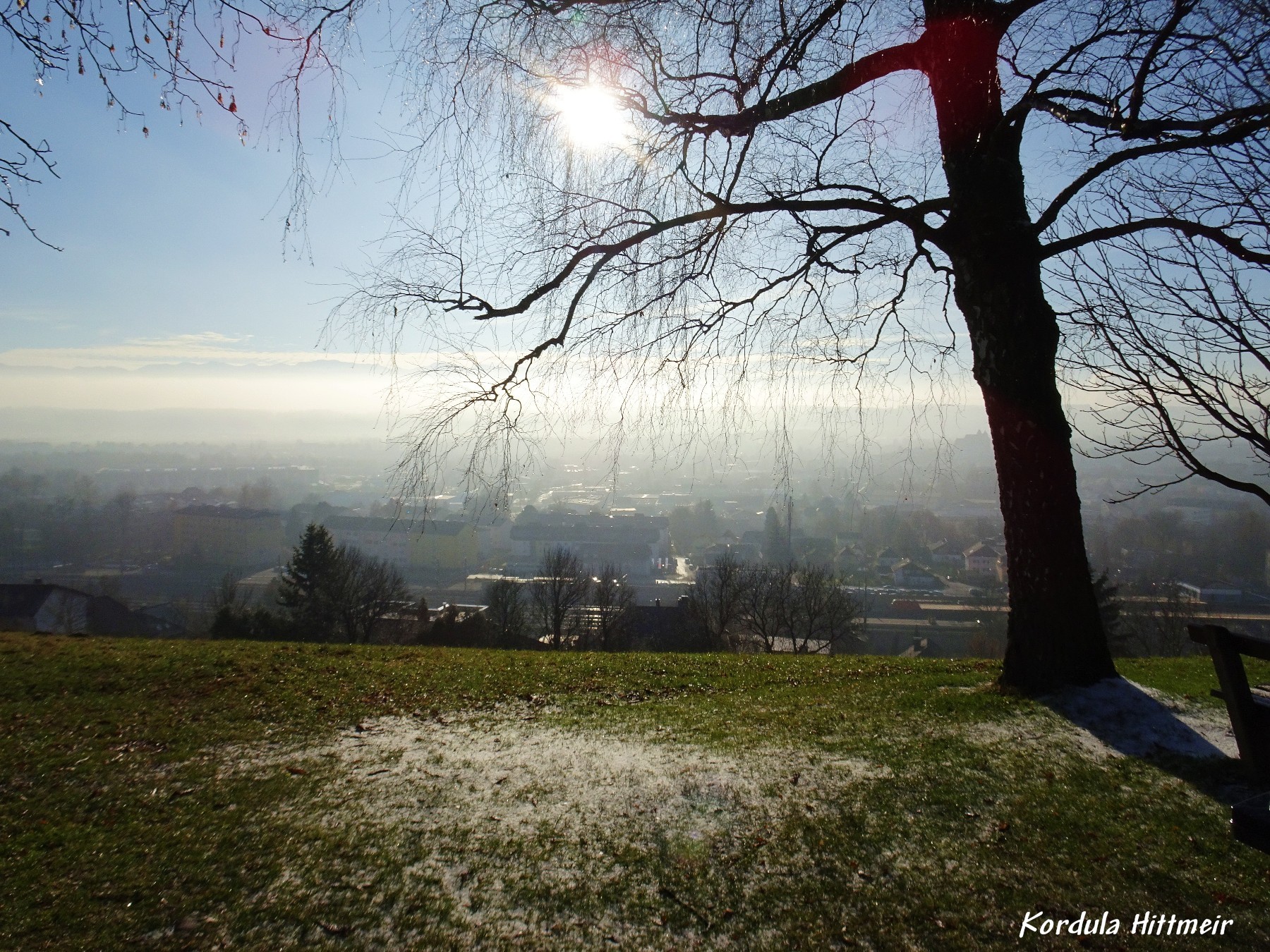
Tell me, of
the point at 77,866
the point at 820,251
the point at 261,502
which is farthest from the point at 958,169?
the point at 261,502

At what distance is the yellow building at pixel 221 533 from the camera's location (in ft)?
127

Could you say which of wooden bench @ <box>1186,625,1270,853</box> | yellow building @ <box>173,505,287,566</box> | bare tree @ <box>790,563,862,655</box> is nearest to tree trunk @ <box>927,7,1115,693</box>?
wooden bench @ <box>1186,625,1270,853</box>

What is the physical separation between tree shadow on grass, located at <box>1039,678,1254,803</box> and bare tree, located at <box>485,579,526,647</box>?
1631 centimetres

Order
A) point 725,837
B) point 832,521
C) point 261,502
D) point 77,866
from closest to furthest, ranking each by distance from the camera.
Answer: point 77,866 → point 725,837 → point 832,521 → point 261,502

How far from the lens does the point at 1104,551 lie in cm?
2814

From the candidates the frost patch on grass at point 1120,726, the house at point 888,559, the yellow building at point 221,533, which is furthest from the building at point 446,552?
the frost patch on grass at point 1120,726

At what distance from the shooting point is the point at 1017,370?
5578 millimetres

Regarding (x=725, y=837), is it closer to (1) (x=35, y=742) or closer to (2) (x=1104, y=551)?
(1) (x=35, y=742)

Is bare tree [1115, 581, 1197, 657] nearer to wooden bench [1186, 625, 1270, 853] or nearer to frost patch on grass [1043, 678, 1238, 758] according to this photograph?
frost patch on grass [1043, 678, 1238, 758]

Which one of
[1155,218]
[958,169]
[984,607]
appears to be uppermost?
[958,169]

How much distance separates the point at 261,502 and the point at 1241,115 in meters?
51.4

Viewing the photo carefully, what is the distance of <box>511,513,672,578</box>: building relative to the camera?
34969mm

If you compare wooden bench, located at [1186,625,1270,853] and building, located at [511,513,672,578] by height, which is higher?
building, located at [511,513,672,578]

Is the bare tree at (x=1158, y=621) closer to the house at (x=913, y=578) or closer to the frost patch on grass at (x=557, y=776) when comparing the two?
the house at (x=913, y=578)
